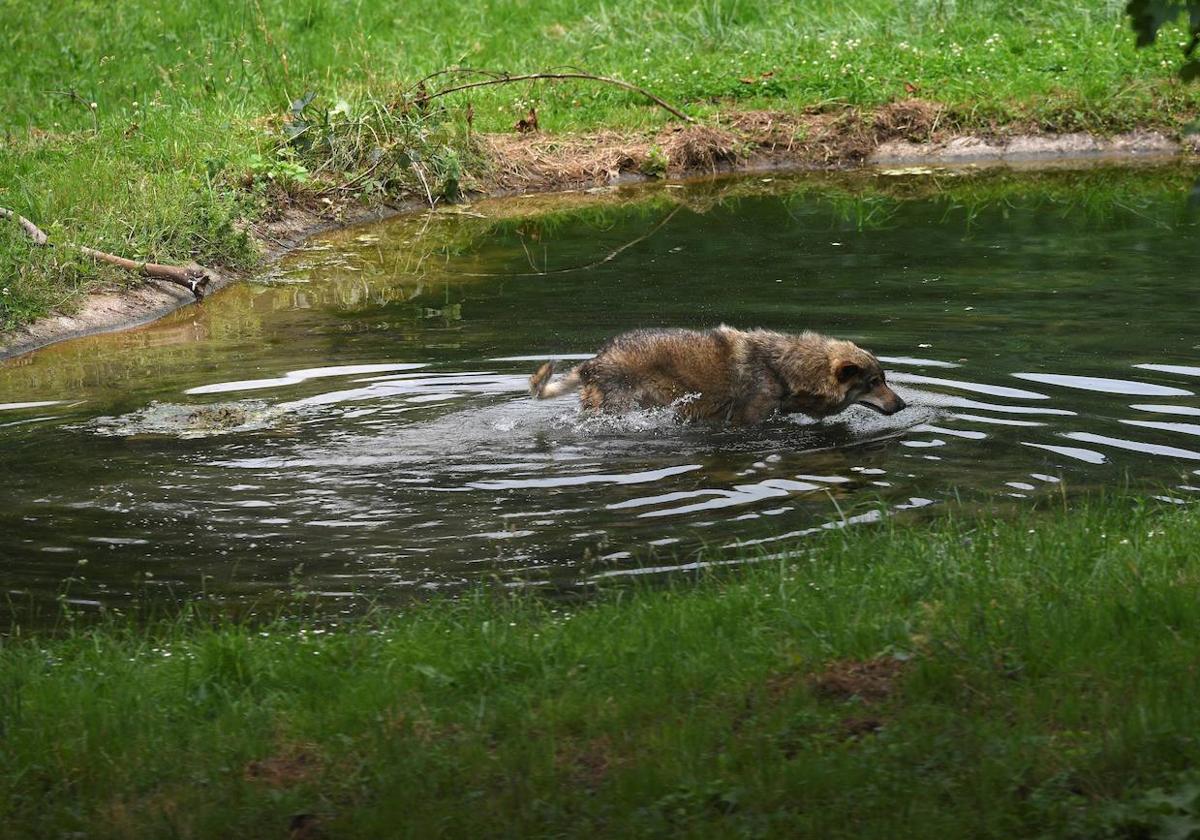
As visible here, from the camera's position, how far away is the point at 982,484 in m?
9.58

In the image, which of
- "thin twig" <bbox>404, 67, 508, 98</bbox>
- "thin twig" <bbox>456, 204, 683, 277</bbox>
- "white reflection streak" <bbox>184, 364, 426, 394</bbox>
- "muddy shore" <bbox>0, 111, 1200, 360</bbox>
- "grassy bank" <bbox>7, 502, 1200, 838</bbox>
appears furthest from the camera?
"muddy shore" <bbox>0, 111, 1200, 360</bbox>

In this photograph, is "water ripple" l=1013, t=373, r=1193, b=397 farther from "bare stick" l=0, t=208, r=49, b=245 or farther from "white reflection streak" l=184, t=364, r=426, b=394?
"bare stick" l=0, t=208, r=49, b=245

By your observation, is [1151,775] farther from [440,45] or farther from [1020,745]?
[440,45]

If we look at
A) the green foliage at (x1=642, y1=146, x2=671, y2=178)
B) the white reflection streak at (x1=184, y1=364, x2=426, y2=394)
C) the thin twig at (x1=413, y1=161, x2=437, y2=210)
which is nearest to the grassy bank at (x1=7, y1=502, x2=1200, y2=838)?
the white reflection streak at (x1=184, y1=364, x2=426, y2=394)

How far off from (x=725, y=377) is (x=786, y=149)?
38.3ft

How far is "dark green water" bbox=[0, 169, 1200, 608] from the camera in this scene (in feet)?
29.1

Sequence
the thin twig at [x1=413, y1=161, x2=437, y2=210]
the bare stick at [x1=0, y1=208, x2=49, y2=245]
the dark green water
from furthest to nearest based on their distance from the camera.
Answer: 1. the thin twig at [x1=413, y1=161, x2=437, y2=210]
2. the bare stick at [x1=0, y1=208, x2=49, y2=245]
3. the dark green water

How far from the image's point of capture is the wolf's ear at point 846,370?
1107 cm

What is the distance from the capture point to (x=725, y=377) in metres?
11.3

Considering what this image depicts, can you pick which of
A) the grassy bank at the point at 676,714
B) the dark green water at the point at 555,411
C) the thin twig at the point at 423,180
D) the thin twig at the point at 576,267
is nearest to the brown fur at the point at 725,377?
the dark green water at the point at 555,411

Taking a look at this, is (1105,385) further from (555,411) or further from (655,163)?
(655,163)

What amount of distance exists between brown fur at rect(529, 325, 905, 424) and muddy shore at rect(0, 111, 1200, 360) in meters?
9.96

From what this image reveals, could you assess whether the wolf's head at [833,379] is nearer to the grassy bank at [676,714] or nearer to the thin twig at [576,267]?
the grassy bank at [676,714]

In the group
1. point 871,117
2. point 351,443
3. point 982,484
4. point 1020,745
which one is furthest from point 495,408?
point 871,117
